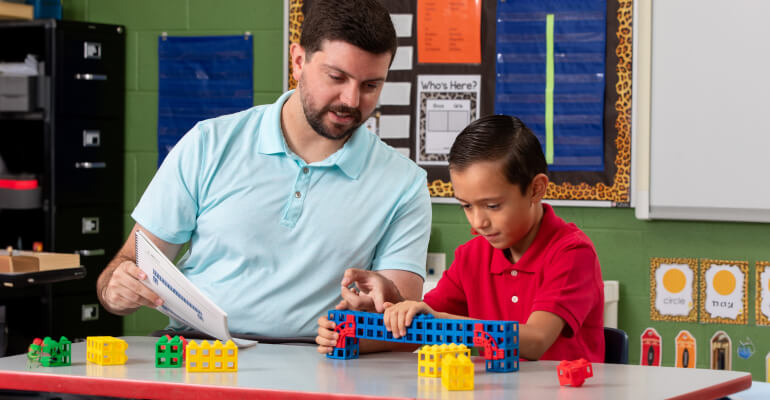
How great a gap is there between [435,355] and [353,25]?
79 cm

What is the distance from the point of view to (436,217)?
3.78m

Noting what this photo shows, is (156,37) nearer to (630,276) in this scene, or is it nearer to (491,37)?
(491,37)

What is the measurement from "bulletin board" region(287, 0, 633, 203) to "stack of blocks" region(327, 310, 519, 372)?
2.05 metres

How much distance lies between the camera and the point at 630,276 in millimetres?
3529

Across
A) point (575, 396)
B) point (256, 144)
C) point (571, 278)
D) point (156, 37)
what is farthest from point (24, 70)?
point (575, 396)

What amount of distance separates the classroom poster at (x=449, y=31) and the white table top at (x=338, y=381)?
7.22 feet

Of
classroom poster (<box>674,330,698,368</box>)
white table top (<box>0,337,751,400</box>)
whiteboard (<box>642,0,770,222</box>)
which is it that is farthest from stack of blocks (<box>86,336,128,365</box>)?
classroom poster (<box>674,330,698,368</box>)

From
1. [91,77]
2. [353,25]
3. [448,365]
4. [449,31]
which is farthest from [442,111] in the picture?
[448,365]

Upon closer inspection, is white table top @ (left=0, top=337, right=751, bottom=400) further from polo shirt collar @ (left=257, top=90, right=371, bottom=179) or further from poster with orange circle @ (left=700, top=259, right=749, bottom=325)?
poster with orange circle @ (left=700, top=259, right=749, bottom=325)

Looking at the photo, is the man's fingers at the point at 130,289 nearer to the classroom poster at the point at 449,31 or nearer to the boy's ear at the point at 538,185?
the boy's ear at the point at 538,185

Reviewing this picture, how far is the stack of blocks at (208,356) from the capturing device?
59.7 inches

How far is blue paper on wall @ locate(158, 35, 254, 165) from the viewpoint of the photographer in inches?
158

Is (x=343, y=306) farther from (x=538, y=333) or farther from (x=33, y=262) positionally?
(x=33, y=262)

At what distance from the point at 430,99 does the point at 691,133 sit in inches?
38.3
